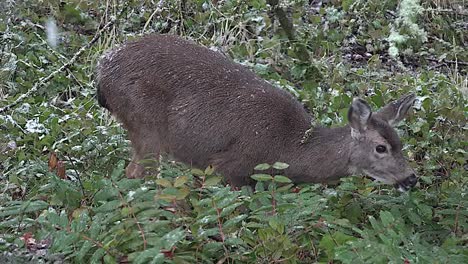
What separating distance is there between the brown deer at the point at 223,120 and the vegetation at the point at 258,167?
0.68 ft

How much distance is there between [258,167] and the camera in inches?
193

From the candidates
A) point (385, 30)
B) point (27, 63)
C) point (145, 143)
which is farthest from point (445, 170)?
point (27, 63)

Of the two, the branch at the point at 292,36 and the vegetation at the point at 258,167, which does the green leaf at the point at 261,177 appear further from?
the branch at the point at 292,36

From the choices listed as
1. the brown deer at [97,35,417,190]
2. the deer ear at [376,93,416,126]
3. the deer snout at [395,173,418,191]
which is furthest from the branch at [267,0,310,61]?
the deer snout at [395,173,418,191]

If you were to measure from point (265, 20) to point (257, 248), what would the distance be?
5.70 metres

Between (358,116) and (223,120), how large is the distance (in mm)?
992

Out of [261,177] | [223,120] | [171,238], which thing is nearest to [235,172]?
[223,120]

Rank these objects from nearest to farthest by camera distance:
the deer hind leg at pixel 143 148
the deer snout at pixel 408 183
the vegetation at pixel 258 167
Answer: the vegetation at pixel 258 167 < the deer snout at pixel 408 183 < the deer hind leg at pixel 143 148

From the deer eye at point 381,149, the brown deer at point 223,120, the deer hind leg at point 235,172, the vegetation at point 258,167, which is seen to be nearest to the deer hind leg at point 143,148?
the brown deer at point 223,120

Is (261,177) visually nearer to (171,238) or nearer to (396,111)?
(171,238)

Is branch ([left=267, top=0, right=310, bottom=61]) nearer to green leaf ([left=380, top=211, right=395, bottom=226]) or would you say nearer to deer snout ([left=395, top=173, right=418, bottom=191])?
deer snout ([left=395, top=173, right=418, bottom=191])

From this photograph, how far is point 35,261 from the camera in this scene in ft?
14.2

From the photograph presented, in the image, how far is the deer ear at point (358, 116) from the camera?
21.2 feet

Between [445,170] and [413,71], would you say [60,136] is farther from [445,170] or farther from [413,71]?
[413,71]
